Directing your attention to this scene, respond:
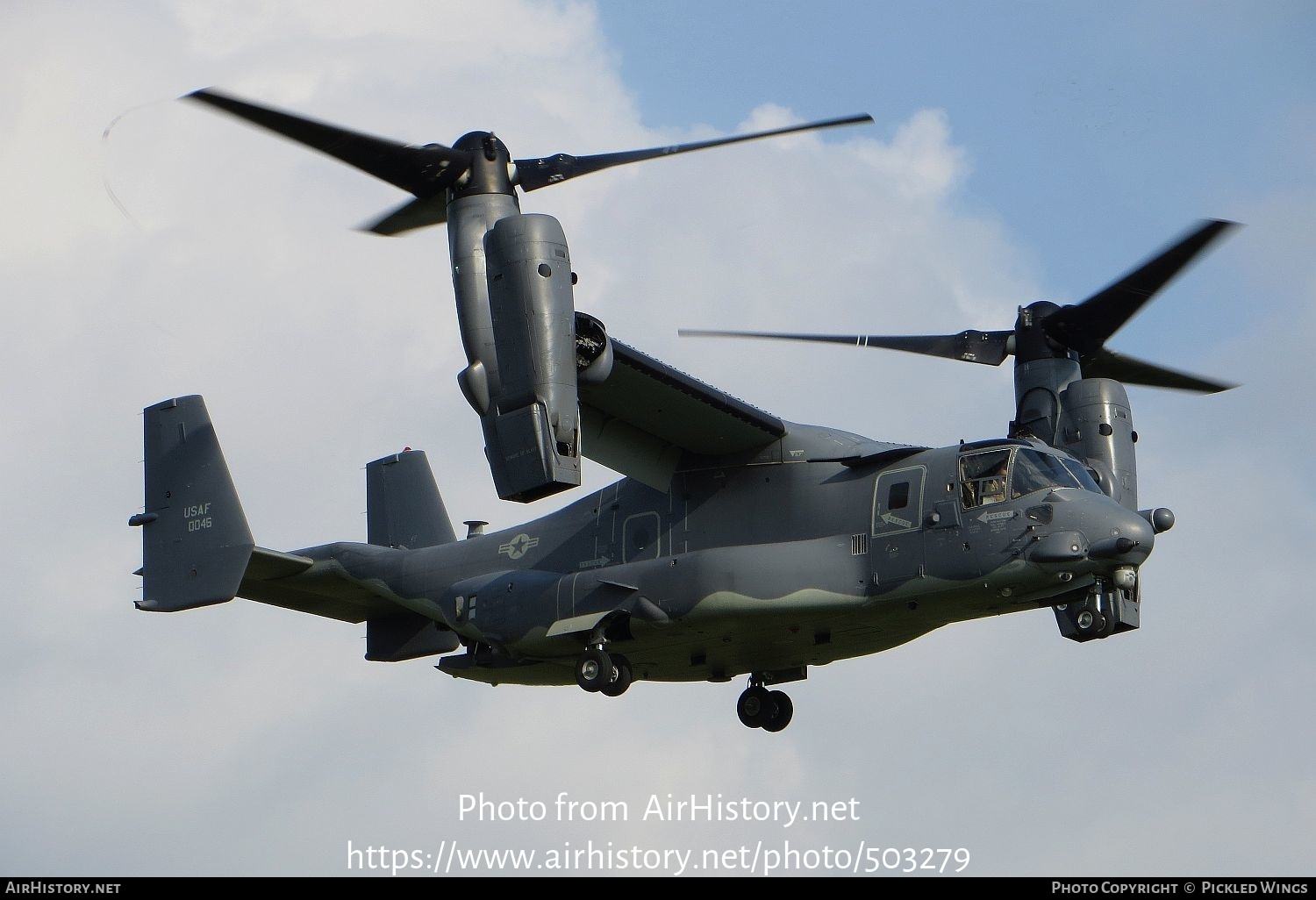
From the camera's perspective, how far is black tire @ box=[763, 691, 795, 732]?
23938mm

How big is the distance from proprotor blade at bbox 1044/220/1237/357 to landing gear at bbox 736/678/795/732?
595 centimetres

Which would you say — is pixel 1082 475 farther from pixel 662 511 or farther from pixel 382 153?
pixel 382 153

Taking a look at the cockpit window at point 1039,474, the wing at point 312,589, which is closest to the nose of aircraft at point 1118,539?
the cockpit window at point 1039,474

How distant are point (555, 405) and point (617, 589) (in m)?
3.69

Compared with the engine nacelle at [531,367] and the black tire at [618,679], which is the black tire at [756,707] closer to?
the black tire at [618,679]

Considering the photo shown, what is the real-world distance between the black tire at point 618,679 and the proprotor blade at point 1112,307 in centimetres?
738

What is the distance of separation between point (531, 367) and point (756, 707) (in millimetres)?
7035

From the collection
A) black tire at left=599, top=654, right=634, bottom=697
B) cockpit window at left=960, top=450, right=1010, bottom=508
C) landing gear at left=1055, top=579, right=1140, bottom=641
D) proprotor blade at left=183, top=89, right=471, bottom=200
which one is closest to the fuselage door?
cockpit window at left=960, top=450, right=1010, bottom=508

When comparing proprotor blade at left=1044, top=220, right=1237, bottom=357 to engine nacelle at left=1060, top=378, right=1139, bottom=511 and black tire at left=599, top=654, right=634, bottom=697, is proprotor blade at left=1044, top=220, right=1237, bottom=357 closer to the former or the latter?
engine nacelle at left=1060, top=378, right=1139, bottom=511

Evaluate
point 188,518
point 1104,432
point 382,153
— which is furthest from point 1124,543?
point 188,518

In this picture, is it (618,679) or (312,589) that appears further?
(312,589)

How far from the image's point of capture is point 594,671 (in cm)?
2175
